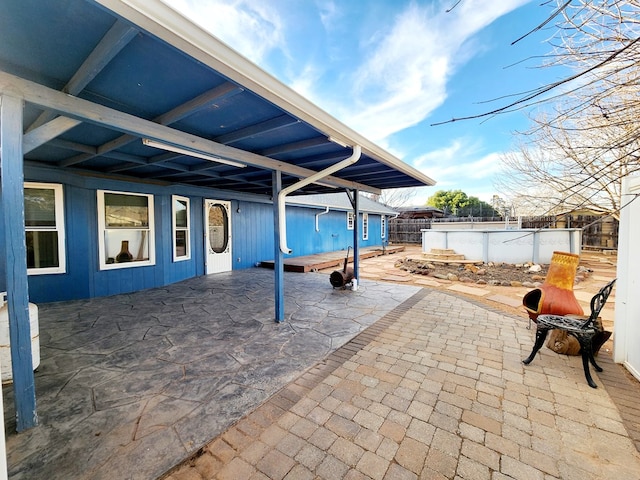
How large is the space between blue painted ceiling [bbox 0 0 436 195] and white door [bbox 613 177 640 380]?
9.54ft

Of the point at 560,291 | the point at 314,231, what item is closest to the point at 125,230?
the point at 314,231

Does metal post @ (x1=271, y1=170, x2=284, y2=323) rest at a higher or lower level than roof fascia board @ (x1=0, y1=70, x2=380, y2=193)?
lower

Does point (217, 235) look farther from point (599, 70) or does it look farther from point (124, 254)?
point (599, 70)

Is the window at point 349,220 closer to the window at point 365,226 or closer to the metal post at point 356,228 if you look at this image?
the window at point 365,226

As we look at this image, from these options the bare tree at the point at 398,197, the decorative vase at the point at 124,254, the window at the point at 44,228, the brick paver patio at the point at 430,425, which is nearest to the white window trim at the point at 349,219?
the decorative vase at the point at 124,254

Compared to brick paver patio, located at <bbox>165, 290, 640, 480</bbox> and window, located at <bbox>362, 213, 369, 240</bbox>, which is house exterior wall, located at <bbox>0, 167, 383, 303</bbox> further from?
window, located at <bbox>362, 213, 369, 240</bbox>

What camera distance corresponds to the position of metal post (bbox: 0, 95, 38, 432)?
5.62 feet

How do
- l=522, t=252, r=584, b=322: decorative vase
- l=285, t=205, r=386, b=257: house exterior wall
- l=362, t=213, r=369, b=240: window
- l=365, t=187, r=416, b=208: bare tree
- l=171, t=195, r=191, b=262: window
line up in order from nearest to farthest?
l=522, t=252, r=584, b=322: decorative vase, l=171, t=195, r=191, b=262: window, l=285, t=205, r=386, b=257: house exterior wall, l=362, t=213, r=369, b=240: window, l=365, t=187, r=416, b=208: bare tree

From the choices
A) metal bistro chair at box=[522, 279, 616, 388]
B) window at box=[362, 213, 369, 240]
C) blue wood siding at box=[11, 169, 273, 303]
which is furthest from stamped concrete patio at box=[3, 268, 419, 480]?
window at box=[362, 213, 369, 240]

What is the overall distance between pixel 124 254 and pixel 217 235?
250 centimetres

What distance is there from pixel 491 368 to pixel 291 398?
2013mm

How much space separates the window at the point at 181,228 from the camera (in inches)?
252

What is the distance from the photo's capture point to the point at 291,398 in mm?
2160

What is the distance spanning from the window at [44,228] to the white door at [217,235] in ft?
9.68
